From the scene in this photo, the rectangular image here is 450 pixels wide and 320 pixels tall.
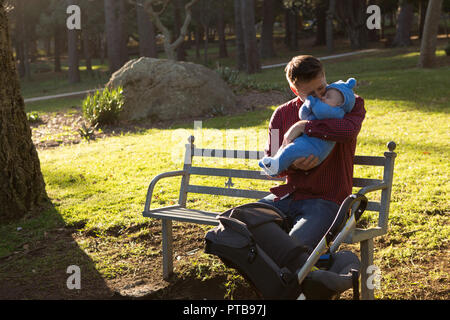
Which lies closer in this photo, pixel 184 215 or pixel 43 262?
pixel 184 215

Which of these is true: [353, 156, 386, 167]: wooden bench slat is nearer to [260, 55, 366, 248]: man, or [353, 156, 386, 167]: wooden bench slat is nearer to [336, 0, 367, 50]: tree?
[260, 55, 366, 248]: man

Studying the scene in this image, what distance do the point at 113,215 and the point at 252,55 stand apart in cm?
1828

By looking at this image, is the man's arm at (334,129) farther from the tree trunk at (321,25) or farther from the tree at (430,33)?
the tree trunk at (321,25)

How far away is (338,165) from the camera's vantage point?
3.40m

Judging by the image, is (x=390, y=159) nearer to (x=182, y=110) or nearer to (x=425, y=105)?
(x=425, y=105)

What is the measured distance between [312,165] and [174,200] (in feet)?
10.1

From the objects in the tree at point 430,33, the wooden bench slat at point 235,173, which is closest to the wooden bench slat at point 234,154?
the wooden bench slat at point 235,173

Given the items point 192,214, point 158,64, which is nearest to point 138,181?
point 192,214

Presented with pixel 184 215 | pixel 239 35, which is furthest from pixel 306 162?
pixel 239 35

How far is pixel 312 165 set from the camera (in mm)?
3230

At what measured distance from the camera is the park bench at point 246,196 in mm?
3309

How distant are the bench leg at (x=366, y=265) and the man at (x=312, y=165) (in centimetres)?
28

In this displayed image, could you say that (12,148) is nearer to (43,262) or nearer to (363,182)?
(43,262)

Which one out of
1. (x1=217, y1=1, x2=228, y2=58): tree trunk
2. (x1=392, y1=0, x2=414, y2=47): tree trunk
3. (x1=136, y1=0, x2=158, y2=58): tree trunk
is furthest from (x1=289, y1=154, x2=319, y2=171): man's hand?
(x1=217, y1=1, x2=228, y2=58): tree trunk
